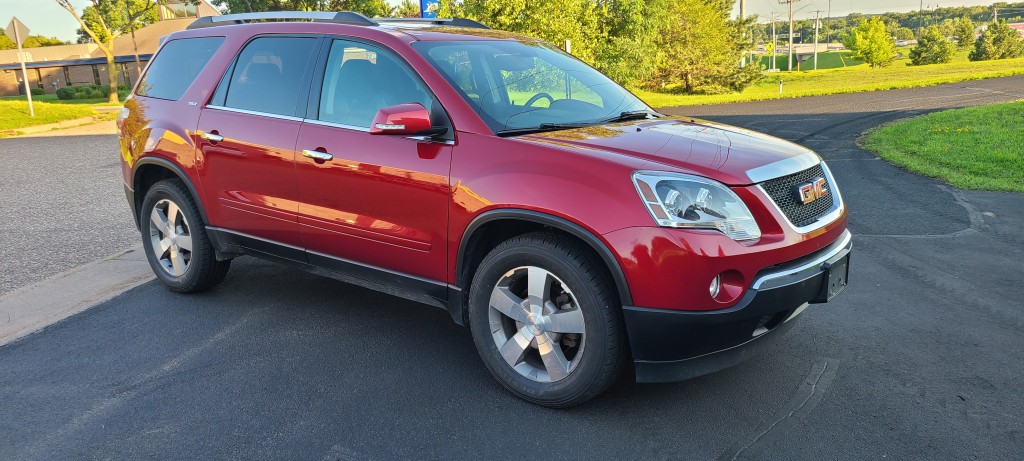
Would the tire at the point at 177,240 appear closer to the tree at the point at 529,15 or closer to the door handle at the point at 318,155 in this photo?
the door handle at the point at 318,155

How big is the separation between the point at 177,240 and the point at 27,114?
79.9 feet

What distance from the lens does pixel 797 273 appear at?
334 centimetres

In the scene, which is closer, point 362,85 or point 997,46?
point 362,85

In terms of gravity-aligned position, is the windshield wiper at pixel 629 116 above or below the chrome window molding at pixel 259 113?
below

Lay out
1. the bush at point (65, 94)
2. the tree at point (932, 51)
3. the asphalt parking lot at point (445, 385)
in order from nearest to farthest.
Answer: the asphalt parking lot at point (445, 385) → the bush at point (65, 94) → the tree at point (932, 51)

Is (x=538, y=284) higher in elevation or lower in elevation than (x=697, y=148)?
lower

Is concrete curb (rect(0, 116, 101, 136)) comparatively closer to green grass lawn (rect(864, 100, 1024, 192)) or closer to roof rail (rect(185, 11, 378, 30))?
roof rail (rect(185, 11, 378, 30))

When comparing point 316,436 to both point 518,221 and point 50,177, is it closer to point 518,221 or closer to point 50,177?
point 518,221

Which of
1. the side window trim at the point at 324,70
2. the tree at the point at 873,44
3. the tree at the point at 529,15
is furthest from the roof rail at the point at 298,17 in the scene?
the tree at the point at 873,44

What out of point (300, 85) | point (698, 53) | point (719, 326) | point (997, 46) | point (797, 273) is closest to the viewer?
point (719, 326)

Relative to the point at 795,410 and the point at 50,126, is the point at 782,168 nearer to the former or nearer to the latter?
the point at 795,410

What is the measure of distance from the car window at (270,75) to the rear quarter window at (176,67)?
1.42 ft

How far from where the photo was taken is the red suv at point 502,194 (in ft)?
10.6

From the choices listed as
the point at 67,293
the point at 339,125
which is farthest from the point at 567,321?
the point at 67,293
